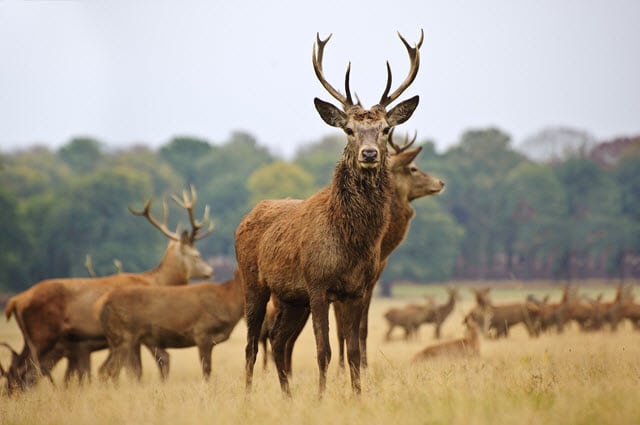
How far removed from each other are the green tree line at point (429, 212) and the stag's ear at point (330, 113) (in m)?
33.4

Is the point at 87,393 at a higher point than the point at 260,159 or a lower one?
lower

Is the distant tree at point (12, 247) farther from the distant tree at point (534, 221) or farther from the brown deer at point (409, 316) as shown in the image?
the distant tree at point (534, 221)

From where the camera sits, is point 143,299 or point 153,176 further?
point 153,176

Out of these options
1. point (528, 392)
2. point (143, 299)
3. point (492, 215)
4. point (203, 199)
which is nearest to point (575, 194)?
point (492, 215)

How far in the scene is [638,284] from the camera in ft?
153

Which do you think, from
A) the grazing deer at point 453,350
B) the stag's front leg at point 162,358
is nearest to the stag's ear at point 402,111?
the grazing deer at point 453,350

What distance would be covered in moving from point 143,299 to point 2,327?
20947mm

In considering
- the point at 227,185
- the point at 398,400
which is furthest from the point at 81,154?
the point at 398,400

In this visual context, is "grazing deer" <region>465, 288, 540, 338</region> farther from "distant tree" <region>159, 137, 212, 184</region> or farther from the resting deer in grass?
"distant tree" <region>159, 137, 212, 184</region>

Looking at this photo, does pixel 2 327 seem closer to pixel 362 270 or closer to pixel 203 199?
pixel 362 270

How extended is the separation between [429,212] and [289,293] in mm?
47561

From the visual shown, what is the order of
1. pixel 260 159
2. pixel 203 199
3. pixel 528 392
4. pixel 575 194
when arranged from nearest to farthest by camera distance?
pixel 528 392 → pixel 575 194 → pixel 203 199 → pixel 260 159

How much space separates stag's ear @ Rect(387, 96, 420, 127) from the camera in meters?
7.69

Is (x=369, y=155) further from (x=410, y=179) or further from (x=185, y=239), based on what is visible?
(x=185, y=239)
